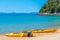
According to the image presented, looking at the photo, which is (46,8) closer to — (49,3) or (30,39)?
(49,3)

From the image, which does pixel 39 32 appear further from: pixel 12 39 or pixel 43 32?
pixel 12 39

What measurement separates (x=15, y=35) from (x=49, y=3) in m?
136

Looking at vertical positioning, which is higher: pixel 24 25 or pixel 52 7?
pixel 24 25

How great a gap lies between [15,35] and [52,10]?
132 metres

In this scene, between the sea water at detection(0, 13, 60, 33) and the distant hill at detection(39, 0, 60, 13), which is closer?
the sea water at detection(0, 13, 60, 33)

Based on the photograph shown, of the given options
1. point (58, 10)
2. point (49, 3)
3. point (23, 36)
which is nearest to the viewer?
point (23, 36)

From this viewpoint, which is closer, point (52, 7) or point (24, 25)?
point (24, 25)

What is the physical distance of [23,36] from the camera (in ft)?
67.3

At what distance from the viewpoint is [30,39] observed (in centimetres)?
1802

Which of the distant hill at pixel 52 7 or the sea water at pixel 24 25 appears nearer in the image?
the sea water at pixel 24 25

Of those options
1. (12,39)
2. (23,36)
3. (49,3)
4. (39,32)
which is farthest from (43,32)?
(49,3)

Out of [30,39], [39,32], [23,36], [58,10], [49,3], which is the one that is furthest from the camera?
[49,3]

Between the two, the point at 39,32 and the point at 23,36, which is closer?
the point at 23,36

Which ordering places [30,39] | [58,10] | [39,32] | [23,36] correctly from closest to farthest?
[30,39], [23,36], [39,32], [58,10]
